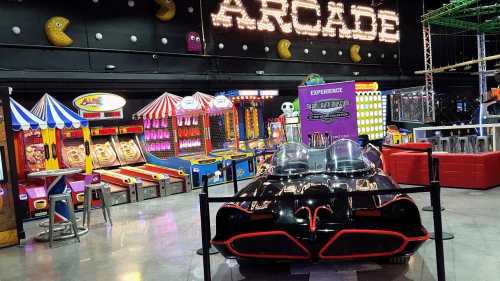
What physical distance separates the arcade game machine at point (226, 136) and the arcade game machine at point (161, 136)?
40.5 inches

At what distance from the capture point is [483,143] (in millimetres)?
10227

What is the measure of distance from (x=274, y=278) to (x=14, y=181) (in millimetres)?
4051

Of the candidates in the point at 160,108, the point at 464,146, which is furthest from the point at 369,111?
the point at 160,108

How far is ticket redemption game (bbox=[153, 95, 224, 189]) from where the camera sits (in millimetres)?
10078

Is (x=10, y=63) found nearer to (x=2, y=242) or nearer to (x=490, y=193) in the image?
(x=2, y=242)

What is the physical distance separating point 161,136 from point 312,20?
25.6 ft

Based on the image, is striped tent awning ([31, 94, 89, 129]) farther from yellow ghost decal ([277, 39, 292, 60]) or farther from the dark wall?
yellow ghost decal ([277, 39, 292, 60])

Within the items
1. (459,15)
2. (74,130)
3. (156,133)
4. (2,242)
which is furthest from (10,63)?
(459,15)

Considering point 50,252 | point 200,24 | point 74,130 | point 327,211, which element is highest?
point 200,24

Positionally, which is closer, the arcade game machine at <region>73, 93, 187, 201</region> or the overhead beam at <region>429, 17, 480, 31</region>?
the arcade game machine at <region>73, 93, 187, 201</region>

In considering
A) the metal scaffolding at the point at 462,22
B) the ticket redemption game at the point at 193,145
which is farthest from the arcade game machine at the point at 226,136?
Answer: the metal scaffolding at the point at 462,22

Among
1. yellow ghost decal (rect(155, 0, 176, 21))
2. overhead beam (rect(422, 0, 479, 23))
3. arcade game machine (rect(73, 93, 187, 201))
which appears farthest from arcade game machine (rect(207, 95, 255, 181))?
overhead beam (rect(422, 0, 479, 23))

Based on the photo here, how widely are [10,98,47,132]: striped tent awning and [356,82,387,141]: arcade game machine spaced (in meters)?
9.07

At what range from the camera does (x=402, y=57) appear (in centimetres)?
1884
